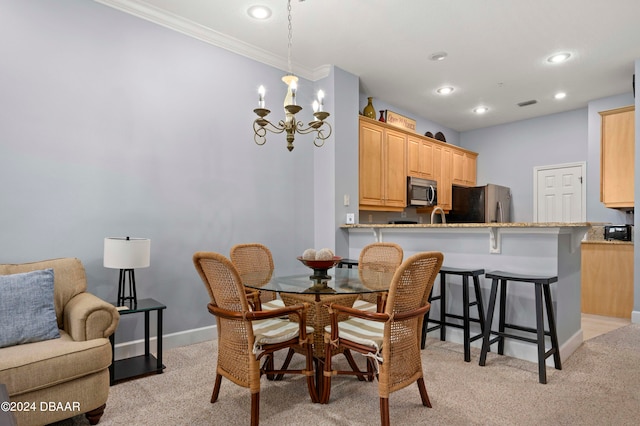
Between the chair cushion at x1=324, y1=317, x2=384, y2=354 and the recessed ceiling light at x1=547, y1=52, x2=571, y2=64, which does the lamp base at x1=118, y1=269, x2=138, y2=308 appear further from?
the recessed ceiling light at x1=547, y1=52, x2=571, y2=64

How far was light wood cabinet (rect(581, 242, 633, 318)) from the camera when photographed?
176 inches

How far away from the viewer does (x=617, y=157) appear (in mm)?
4652

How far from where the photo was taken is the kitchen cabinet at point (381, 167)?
15.4ft

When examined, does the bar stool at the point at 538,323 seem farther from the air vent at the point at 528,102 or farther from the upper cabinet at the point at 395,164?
the air vent at the point at 528,102

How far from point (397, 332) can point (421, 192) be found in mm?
3815

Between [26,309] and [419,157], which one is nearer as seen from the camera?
[26,309]

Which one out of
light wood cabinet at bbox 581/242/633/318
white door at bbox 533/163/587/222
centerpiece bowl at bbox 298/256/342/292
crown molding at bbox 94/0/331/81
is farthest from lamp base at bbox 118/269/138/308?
white door at bbox 533/163/587/222

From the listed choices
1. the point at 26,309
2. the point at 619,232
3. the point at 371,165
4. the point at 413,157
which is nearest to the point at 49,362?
the point at 26,309

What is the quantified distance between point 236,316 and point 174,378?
108 cm

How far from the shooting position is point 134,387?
99.9 inches

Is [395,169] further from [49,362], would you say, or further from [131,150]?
[49,362]

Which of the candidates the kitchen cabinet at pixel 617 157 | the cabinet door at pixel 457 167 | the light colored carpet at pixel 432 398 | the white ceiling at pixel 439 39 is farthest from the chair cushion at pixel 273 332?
the cabinet door at pixel 457 167

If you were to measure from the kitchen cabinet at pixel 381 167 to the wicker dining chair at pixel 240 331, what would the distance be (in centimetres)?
266

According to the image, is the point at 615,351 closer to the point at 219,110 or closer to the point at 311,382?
the point at 311,382
